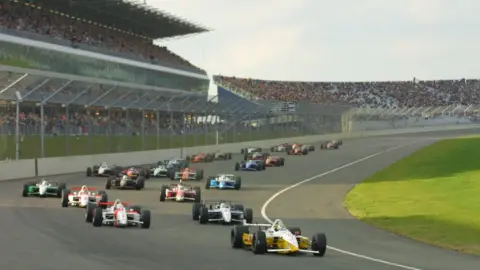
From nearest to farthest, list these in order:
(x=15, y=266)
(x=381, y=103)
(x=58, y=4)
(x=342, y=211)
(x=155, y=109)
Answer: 1. (x=15, y=266)
2. (x=342, y=211)
3. (x=155, y=109)
4. (x=58, y=4)
5. (x=381, y=103)

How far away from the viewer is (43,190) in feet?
78.7

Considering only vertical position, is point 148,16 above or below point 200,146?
above

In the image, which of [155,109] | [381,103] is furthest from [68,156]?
[381,103]

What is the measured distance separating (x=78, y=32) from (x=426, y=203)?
1877 inches

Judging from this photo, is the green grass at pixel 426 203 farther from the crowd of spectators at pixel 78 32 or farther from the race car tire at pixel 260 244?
the crowd of spectators at pixel 78 32

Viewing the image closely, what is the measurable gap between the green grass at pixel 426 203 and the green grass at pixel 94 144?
14.5m

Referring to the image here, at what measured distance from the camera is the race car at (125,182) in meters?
27.8

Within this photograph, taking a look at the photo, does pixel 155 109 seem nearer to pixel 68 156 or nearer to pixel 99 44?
pixel 68 156

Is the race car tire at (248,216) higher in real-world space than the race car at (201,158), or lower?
higher

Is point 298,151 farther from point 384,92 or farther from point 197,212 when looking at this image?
point 384,92

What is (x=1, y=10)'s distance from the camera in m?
55.3

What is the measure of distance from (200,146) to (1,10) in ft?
60.4

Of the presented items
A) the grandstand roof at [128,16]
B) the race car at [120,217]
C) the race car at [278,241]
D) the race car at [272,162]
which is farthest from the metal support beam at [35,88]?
the grandstand roof at [128,16]

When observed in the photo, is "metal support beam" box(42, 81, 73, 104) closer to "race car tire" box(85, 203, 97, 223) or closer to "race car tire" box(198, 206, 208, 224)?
"race car tire" box(85, 203, 97, 223)
